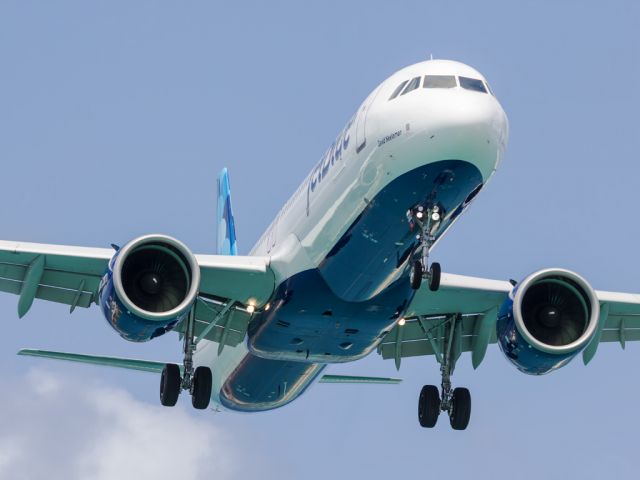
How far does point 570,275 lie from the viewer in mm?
31156

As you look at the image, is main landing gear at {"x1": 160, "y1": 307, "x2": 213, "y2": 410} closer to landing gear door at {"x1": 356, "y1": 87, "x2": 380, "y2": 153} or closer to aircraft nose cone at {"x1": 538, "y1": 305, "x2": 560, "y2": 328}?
landing gear door at {"x1": 356, "y1": 87, "x2": 380, "y2": 153}

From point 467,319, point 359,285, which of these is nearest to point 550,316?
point 467,319

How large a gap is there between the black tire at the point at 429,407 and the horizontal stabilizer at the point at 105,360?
6.26 metres

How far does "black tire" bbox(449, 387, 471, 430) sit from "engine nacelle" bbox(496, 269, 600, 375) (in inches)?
91.6

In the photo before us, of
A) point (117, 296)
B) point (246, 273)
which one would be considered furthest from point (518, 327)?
point (117, 296)

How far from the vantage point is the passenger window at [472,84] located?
26.7 meters

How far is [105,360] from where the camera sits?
33.5 meters

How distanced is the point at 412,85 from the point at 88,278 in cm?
908

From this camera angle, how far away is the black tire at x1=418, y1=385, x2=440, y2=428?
33.7 metres

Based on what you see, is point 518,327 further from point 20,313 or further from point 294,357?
point 20,313

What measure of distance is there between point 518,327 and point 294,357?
16.7 feet

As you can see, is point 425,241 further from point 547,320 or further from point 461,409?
point 461,409

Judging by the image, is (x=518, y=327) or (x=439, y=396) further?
(x=439, y=396)

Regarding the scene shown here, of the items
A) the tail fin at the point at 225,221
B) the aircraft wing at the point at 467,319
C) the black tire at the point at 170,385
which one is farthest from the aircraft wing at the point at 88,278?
the tail fin at the point at 225,221
